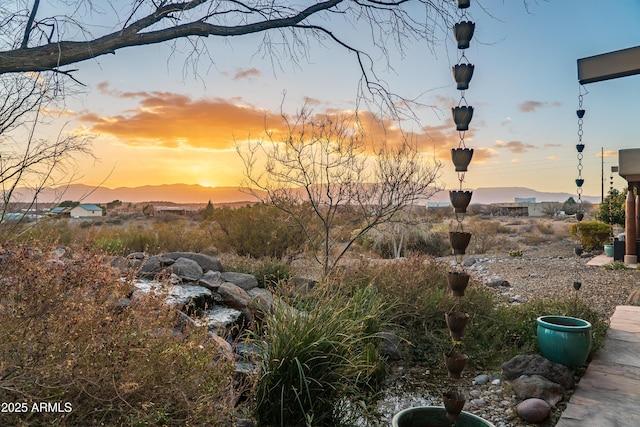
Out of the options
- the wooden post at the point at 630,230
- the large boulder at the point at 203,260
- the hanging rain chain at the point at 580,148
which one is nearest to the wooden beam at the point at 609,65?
the hanging rain chain at the point at 580,148

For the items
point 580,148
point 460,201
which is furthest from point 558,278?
point 460,201

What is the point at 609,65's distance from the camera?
19.1ft

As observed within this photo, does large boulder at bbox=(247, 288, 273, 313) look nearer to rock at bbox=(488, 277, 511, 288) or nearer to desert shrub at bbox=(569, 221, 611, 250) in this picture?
rock at bbox=(488, 277, 511, 288)

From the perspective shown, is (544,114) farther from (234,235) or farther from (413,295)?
(234,235)

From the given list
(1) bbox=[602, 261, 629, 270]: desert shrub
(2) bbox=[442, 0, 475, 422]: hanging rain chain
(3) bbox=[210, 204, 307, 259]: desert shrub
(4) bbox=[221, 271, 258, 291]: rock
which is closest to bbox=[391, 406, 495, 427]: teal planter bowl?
(2) bbox=[442, 0, 475, 422]: hanging rain chain

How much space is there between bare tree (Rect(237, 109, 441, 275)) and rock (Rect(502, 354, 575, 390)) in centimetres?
315

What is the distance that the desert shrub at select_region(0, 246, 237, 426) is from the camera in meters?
1.81

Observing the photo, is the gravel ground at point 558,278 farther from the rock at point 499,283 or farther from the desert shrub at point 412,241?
the desert shrub at point 412,241

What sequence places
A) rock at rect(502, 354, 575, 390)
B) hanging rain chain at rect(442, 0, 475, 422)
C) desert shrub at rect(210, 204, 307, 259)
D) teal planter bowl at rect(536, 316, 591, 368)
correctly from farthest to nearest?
desert shrub at rect(210, 204, 307, 259) → teal planter bowl at rect(536, 316, 591, 368) → rock at rect(502, 354, 575, 390) → hanging rain chain at rect(442, 0, 475, 422)

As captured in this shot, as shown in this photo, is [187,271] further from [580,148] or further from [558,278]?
[558,278]

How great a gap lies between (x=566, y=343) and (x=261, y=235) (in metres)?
6.14

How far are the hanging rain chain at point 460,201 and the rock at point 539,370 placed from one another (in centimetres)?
199

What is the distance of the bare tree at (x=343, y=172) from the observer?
7020mm

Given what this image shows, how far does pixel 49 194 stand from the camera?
13.1 ft
